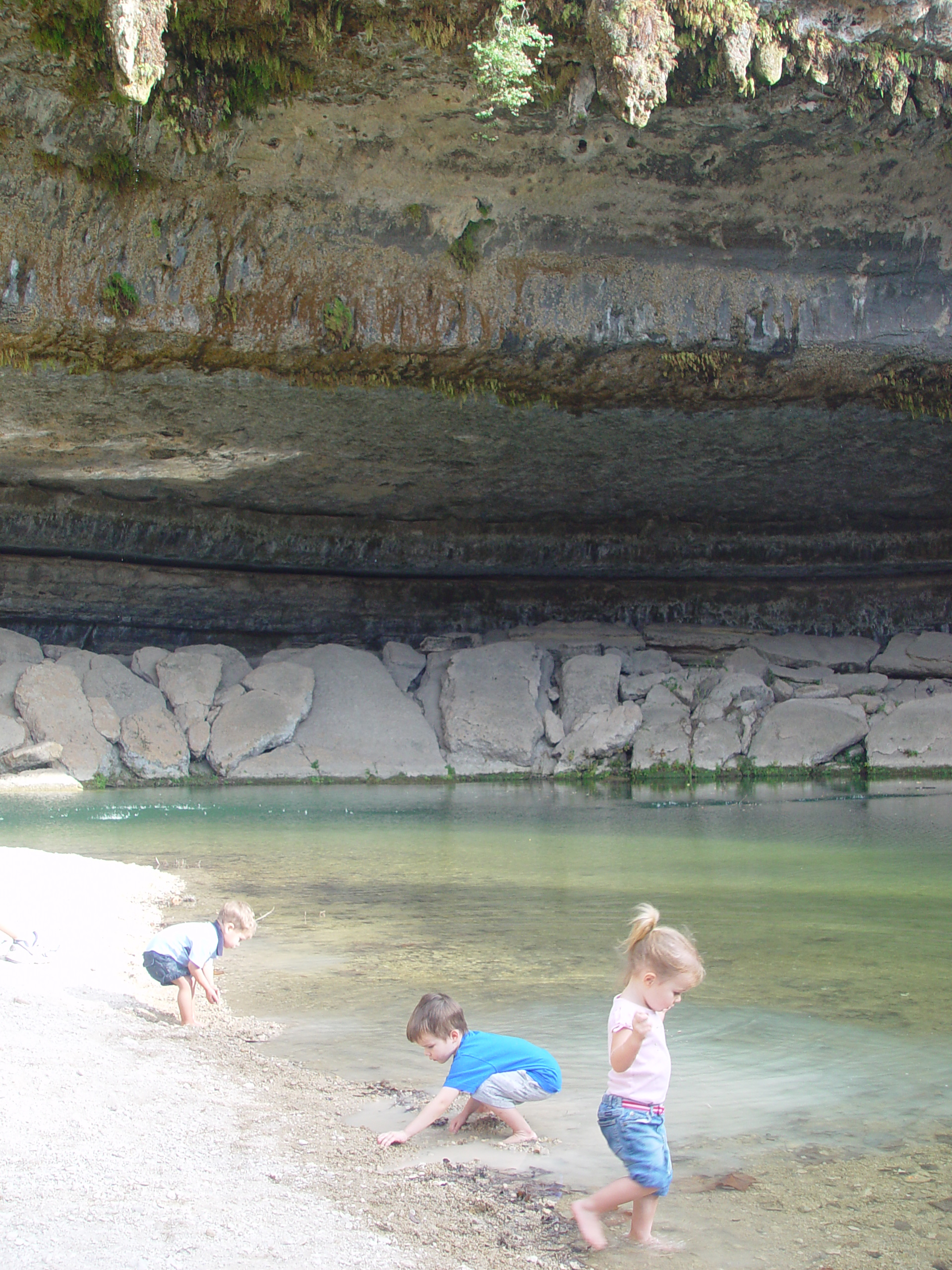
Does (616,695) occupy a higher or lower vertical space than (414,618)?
lower

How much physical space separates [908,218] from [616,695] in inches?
389

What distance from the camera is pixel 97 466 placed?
46.4 feet

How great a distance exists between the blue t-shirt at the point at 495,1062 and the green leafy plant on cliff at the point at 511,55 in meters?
7.45

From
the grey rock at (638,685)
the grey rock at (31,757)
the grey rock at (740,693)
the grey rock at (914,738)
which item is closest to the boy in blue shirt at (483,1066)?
the grey rock at (31,757)

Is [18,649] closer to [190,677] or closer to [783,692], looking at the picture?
[190,677]

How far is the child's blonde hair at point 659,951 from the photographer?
2.33m

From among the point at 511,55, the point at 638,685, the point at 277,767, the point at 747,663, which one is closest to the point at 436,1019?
the point at 511,55

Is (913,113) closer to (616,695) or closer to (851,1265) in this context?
(851,1265)

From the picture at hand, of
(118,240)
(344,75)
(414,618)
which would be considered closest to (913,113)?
(344,75)

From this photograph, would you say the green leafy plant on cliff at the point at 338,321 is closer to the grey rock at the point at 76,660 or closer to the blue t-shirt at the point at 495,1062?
the grey rock at the point at 76,660

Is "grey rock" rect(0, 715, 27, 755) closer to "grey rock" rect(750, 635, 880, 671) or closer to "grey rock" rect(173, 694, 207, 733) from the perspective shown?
"grey rock" rect(173, 694, 207, 733)

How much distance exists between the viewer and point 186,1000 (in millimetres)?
3873

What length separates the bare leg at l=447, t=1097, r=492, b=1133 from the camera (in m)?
2.90

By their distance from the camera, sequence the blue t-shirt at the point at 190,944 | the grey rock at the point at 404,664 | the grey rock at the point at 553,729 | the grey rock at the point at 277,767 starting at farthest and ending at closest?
the grey rock at the point at 404,664
the grey rock at the point at 553,729
the grey rock at the point at 277,767
the blue t-shirt at the point at 190,944
